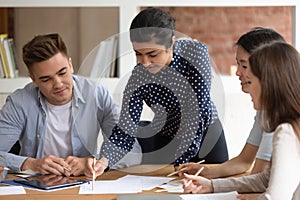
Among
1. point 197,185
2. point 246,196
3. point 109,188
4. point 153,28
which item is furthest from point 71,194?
point 153,28

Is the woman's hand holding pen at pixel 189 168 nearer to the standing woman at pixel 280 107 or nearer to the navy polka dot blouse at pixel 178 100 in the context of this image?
the navy polka dot blouse at pixel 178 100

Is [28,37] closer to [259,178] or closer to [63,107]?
[63,107]

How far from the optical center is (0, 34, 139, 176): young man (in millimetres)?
2289

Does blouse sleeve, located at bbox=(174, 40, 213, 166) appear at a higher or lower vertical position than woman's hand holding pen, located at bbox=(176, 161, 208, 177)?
higher

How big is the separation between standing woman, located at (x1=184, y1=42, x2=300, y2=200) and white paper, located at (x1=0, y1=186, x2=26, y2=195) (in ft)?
2.36

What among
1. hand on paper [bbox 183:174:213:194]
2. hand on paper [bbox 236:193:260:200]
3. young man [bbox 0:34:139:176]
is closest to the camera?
hand on paper [bbox 236:193:260:200]

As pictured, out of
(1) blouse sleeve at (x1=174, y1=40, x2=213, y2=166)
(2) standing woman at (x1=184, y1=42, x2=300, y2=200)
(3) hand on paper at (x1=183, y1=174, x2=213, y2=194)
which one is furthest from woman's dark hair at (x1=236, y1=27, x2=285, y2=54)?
(3) hand on paper at (x1=183, y1=174, x2=213, y2=194)

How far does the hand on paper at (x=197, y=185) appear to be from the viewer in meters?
1.80

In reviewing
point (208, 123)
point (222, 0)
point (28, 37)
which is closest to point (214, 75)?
point (208, 123)

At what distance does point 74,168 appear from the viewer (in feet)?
6.88

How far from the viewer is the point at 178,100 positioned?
2.17 m

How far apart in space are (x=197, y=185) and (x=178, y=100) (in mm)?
439

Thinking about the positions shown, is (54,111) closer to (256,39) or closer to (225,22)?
(256,39)

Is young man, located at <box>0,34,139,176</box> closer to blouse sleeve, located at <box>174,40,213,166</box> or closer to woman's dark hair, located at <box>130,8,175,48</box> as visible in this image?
blouse sleeve, located at <box>174,40,213,166</box>
